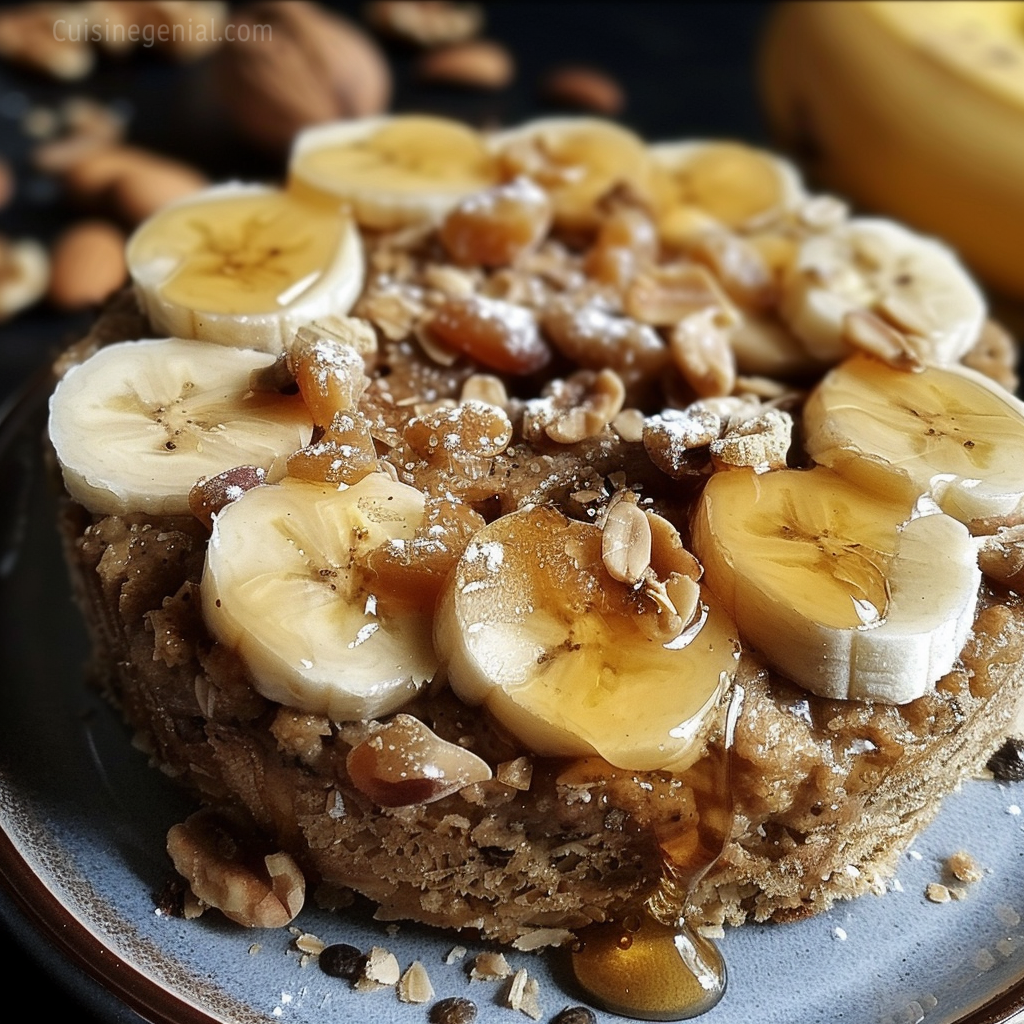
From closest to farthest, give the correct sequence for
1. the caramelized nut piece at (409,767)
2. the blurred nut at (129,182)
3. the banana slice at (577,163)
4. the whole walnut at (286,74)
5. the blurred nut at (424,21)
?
1. the caramelized nut piece at (409,767)
2. the banana slice at (577,163)
3. the blurred nut at (129,182)
4. the whole walnut at (286,74)
5. the blurred nut at (424,21)

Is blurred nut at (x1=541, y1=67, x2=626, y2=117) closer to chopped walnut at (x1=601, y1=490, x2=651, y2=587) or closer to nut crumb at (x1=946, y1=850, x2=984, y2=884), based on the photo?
chopped walnut at (x1=601, y1=490, x2=651, y2=587)

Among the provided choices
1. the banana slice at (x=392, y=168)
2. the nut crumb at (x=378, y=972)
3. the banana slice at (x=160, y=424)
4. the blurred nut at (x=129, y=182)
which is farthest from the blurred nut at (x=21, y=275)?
the nut crumb at (x=378, y=972)

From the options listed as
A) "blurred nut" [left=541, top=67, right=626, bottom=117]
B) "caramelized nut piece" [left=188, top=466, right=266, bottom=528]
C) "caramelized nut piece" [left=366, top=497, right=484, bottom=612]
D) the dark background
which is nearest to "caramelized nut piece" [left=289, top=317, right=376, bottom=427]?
"caramelized nut piece" [left=188, top=466, right=266, bottom=528]

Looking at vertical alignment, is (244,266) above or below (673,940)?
above

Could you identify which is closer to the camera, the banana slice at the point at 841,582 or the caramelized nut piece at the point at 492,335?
the banana slice at the point at 841,582

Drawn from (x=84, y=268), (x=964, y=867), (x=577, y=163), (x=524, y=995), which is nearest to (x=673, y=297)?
(x=577, y=163)

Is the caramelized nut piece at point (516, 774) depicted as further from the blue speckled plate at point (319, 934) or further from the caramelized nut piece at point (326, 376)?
the caramelized nut piece at point (326, 376)

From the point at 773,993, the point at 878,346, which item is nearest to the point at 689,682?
the point at 773,993

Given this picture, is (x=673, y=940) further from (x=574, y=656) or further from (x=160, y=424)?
(x=160, y=424)
